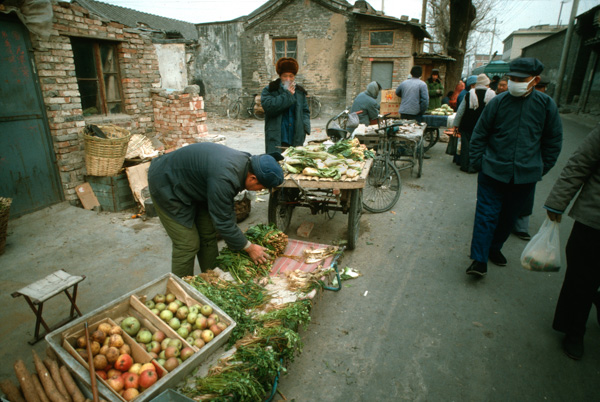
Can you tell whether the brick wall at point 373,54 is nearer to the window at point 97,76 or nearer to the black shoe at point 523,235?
the window at point 97,76

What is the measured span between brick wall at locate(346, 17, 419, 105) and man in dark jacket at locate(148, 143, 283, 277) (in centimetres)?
1690

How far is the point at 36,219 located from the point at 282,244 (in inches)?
164

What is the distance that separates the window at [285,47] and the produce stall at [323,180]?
15550mm

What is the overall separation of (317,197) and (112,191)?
3.48 meters

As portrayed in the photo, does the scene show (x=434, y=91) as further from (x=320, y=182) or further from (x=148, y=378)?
(x=148, y=378)

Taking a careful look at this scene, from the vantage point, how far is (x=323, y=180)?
4.09 metres

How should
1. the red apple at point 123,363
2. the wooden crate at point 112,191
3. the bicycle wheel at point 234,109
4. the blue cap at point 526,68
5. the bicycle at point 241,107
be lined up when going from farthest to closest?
the bicycle wheel at point 234,109 < the bicycle at point 241,107 < the wooden crate at point 112,191 < the blue cap at point 526,68 < the red apple at point 123,363

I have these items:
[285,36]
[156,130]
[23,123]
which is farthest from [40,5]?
[285,36]

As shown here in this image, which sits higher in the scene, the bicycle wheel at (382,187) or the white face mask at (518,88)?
the white face mask at (518,88)

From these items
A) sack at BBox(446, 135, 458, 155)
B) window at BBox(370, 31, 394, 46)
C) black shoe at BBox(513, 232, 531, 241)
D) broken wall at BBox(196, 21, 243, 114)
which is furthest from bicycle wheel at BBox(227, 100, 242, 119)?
black shoe at BBox(513, 232, 531, 241)

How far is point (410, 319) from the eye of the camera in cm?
338

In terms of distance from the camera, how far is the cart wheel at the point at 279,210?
4.57 meters

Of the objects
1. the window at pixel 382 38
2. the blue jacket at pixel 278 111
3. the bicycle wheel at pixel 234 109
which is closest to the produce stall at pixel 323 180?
the blue jacket at pixel 278 111

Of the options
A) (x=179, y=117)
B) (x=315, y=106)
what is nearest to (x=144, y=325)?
(x=179, y=117)
